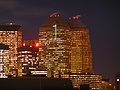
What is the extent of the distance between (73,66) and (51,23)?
24821 millimetres

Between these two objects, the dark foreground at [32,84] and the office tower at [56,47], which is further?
the office tower at [56,47]

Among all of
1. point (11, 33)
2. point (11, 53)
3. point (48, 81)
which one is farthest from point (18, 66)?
point (48, 81)

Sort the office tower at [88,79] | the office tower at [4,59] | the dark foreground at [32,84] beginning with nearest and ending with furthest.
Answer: the dark foreground at [32,84] < the office tower at [88,79] < the office tower at [4,59]

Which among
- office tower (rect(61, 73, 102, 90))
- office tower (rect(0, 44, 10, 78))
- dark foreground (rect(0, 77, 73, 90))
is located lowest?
office tower (rect(61, 73, 102, 90))

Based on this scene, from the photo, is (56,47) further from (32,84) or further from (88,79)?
(32,84)

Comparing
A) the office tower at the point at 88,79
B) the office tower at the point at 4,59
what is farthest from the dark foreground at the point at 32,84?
the office tower at the point at 4,59

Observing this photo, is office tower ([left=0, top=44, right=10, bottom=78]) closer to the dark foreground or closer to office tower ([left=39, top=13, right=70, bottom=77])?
office tower ([left=39, top=13, right=70, bottom=77])

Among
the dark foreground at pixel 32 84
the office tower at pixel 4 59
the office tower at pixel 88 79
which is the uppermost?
the office tower at pixel 4 59

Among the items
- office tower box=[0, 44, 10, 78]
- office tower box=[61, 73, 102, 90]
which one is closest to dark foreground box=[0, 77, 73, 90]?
office tower box=[61, 73, 102, 90]

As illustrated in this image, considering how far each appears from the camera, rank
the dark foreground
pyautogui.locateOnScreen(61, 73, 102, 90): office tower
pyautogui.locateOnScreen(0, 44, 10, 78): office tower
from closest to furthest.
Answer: the dark foreground, pyautogui.locateOnScreen(61, 73, 102, 90): office tower, pyautogui.locateOnScreen(0, 44, 10, 78): office tower

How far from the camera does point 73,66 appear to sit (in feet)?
571

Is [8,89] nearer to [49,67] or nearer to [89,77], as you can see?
[89,77]

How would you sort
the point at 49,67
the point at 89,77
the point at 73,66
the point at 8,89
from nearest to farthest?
the point at 8,89
the point at 89,77
the point at 49,67
the point at 73,66

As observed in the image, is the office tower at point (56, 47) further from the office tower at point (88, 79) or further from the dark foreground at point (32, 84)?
the dark foreground at point (32, 84)
